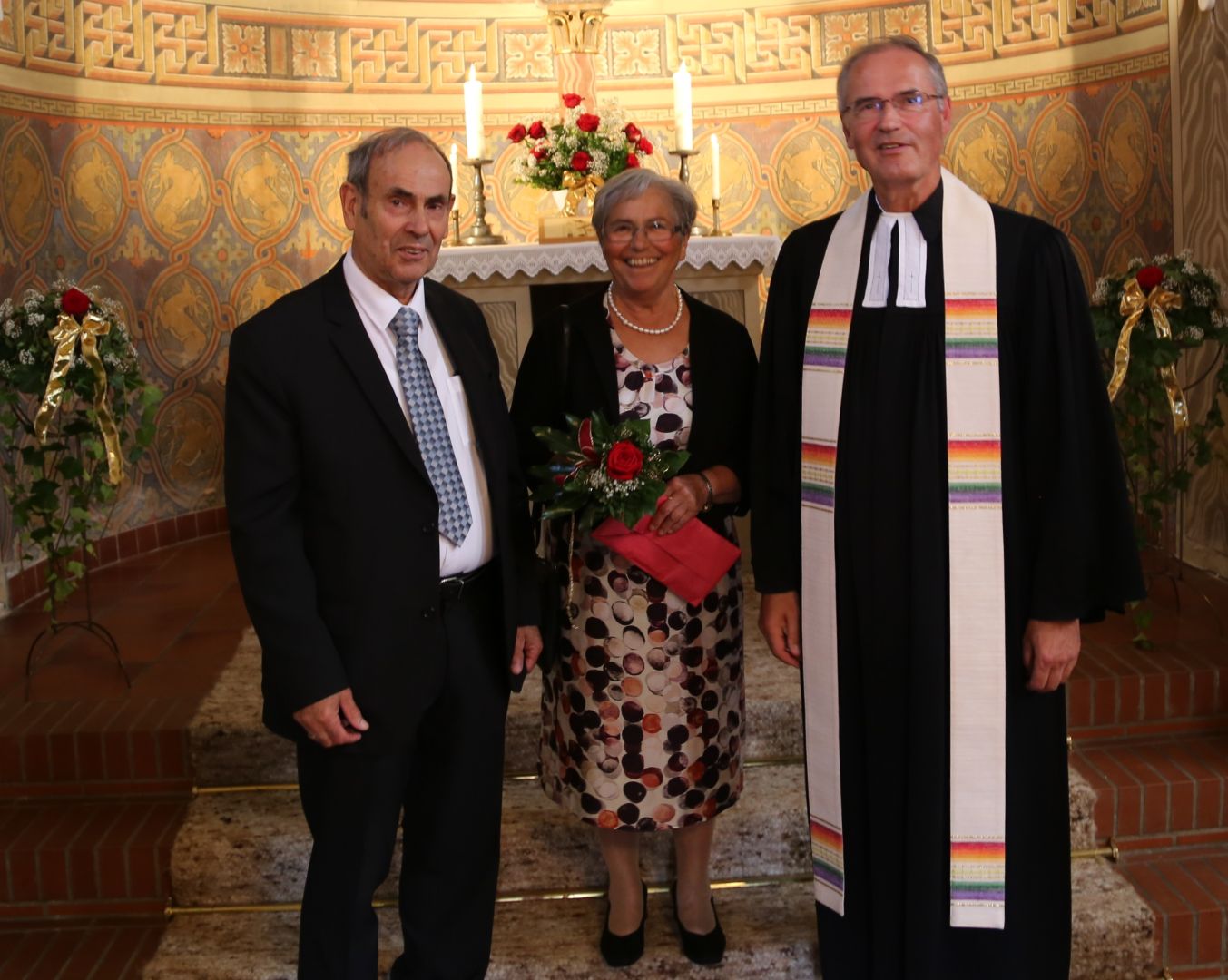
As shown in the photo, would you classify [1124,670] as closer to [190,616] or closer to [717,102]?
[190,616]

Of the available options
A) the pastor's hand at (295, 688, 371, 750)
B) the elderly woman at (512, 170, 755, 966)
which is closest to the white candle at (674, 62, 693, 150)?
the elderly woman at (512, 170, 755, 966)

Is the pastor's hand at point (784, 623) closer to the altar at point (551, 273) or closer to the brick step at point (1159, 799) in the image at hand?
the brick step at point (1159, 799)

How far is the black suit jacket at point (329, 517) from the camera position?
93.7 inches

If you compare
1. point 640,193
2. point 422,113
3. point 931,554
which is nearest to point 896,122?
point 640,193

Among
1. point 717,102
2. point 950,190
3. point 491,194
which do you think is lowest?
point 950,190

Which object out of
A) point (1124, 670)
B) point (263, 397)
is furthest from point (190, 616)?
point (1124, 670)

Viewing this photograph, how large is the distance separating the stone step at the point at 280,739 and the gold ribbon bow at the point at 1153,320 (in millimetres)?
1471

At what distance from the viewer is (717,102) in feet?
22.3

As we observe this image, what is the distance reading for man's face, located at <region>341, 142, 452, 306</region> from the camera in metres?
2.39

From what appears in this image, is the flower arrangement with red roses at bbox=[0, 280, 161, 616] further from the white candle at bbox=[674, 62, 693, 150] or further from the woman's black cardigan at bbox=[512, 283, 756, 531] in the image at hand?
the white candle at bbox=[674, 62, 693, 150]

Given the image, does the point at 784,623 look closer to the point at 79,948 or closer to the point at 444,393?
the point at 444,393

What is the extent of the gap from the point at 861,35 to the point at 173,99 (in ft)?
11.3

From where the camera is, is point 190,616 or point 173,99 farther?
point 173,99

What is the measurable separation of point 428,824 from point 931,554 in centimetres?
118
